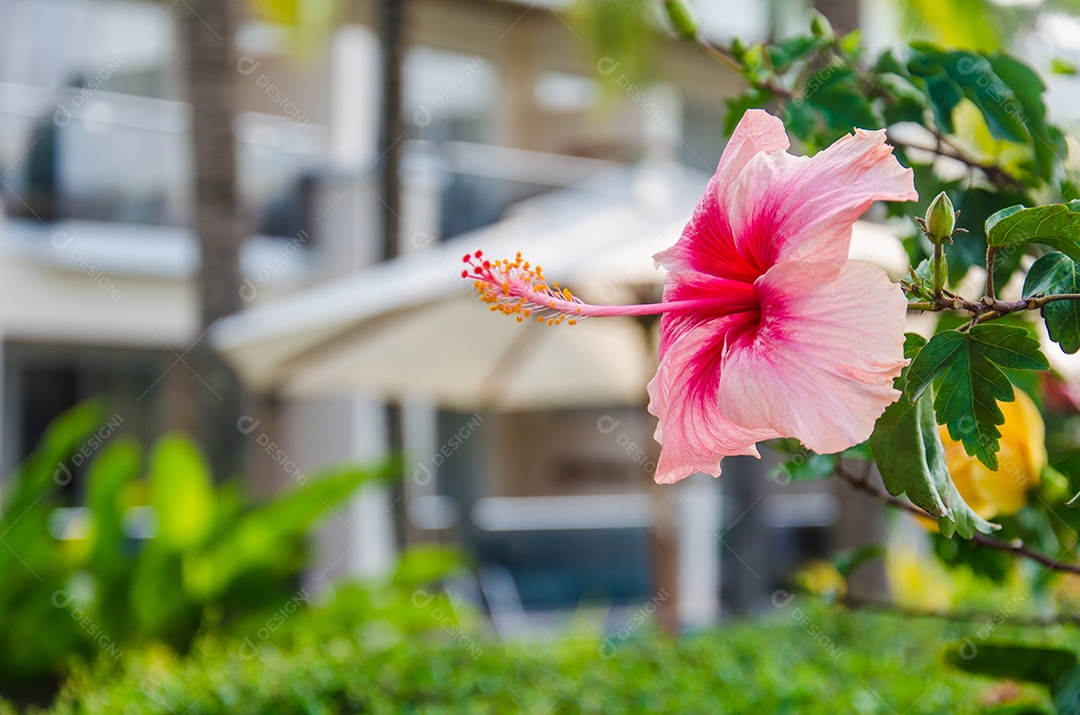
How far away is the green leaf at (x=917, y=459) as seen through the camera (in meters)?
0.84

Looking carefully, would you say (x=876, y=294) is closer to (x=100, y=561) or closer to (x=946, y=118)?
(x=946, y=118)

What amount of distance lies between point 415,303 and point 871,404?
4220 millimetres

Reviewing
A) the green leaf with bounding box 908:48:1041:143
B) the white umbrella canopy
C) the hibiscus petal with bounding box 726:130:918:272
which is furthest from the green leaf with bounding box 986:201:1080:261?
the white umbrella canopy

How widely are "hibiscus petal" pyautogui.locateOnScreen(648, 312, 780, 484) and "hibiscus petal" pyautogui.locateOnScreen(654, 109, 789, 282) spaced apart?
5 cm

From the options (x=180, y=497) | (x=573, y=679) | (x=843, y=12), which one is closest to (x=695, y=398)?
(x=573, y=679)

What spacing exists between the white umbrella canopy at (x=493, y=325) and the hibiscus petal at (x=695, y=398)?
3.24m

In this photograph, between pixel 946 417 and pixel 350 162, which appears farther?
pixel 350 162

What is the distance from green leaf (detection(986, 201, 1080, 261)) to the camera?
82 centimetres

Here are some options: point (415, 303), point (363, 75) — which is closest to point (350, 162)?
point (363, 75)

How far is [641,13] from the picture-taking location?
9.58 m

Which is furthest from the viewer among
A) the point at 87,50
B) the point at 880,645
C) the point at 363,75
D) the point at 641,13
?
the point at 363,75

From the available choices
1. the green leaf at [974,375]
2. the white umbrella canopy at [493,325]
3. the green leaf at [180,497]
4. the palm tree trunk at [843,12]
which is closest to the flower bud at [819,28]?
the green leaf at [974,375]

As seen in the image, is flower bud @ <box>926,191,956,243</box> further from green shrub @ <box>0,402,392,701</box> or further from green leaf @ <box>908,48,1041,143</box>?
green shrub @ <box>0,402,392,701</box>

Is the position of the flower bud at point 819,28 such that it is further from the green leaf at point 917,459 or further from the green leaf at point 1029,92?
the green leaf at point 917,459
